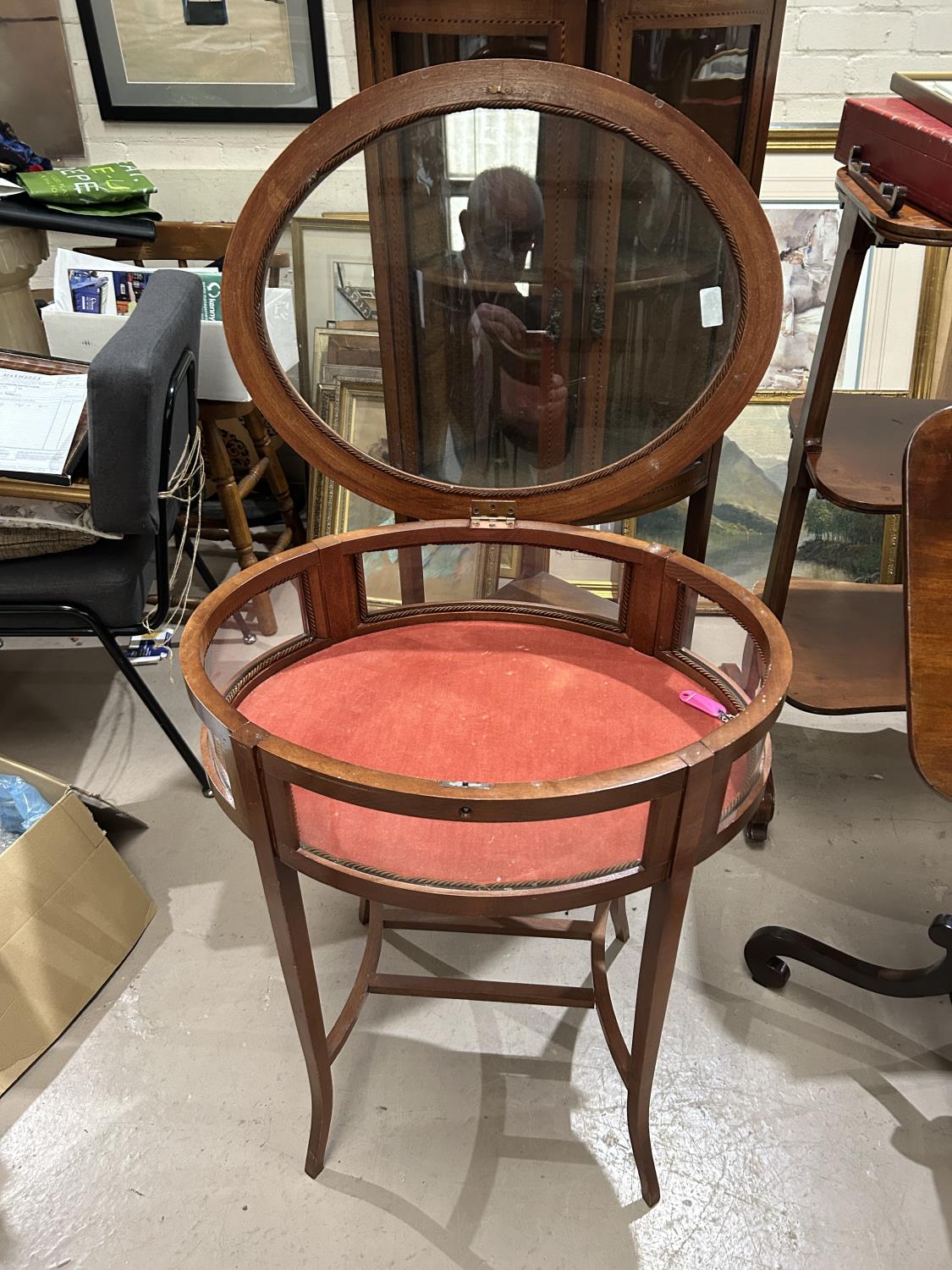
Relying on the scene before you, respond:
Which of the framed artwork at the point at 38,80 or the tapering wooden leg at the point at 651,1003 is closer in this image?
the tapering wooden leg at the point at 651,1003

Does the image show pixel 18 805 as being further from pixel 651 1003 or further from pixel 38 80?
pixel 38 80

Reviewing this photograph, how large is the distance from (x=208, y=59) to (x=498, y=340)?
161cm

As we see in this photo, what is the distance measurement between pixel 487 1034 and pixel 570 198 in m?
1.13

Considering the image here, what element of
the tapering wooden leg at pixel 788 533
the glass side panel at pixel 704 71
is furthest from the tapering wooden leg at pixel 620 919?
the glass side panel at pixel 704 71

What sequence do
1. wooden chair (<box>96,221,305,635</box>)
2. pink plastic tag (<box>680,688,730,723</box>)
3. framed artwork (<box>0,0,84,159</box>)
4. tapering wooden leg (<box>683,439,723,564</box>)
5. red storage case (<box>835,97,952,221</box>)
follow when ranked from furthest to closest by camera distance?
framed artwork (<box>0,0,84,159</box>)
wooden chair (<box>96,221,305,635</box>)
tapering wooden leg (<box>683,439,723,564</box>)
red storage case (<box>835,97,952,221</box>)
pink plastic tag (<box>680,688,730,723</box>)

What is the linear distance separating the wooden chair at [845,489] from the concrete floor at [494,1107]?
13.0 inches

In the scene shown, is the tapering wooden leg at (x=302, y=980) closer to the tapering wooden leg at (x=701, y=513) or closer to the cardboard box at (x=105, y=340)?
the tapering wooden leg at (x=701, y=513)

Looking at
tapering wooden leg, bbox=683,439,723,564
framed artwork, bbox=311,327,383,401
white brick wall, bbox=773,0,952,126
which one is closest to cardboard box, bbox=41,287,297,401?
framed artwork, bbox=311,327,383,401

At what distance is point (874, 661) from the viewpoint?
157 centimetres

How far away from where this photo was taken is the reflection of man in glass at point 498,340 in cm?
109

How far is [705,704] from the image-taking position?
97 cm

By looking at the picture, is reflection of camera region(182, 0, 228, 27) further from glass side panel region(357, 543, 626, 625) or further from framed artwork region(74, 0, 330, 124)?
glass side panel region(357, 543, 626, 625)

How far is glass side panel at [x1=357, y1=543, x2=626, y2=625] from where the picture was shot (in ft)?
3.72

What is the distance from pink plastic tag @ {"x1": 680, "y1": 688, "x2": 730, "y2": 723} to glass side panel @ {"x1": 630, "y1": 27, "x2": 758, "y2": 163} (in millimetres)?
865
